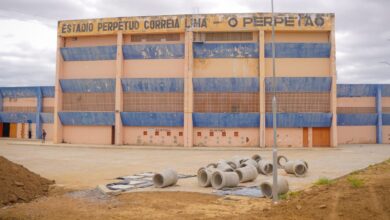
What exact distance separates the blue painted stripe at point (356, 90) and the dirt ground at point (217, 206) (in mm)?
34559

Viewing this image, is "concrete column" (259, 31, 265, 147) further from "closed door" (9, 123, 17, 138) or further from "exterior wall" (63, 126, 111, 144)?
"closed door" (9, 123, 17, 138)

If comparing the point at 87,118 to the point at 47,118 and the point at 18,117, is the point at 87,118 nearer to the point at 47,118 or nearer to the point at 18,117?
the point at 47,118

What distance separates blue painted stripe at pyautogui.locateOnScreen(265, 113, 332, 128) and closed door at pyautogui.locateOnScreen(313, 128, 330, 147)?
0.70 m

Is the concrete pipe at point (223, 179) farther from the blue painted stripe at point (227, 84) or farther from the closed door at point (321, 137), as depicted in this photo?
the closed door at point (321, 137)

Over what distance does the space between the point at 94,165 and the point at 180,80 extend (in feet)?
58.7

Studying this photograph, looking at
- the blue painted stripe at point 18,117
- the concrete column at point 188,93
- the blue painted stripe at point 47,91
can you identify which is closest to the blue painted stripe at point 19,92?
the blue painted stripe at point 47,91

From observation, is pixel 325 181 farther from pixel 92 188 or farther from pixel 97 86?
pixel 97 86

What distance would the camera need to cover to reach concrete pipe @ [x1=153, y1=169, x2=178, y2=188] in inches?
594

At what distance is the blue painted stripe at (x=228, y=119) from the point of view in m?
38.6

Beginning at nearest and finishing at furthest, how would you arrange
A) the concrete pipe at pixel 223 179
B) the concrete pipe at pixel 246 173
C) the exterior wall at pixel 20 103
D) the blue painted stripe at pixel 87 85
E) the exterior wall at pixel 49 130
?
the concrete pipe at pixel 223 179 < the concrete pipe at pixel 246 173 < the blue painted stripe at pixel 87 85 < the exterior wall at pixel 49 130 < the exterior wall at pixel 20 103

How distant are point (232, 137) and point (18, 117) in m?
32.0

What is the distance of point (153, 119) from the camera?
39844 mm

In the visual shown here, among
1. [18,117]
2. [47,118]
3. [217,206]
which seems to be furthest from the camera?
[18,117]

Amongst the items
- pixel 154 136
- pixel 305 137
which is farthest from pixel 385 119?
pixel 154 136
